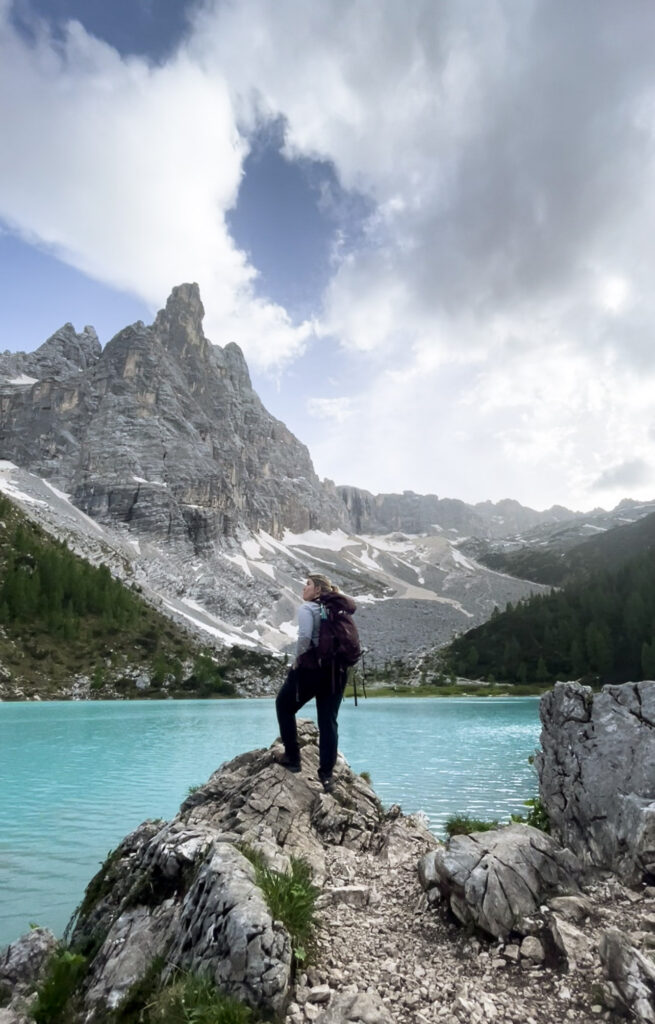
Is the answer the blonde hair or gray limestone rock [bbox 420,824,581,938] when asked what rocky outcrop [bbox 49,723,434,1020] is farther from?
the blonde hair

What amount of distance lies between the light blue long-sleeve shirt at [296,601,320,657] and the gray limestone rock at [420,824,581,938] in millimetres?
3723

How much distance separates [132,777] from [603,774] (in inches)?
1097

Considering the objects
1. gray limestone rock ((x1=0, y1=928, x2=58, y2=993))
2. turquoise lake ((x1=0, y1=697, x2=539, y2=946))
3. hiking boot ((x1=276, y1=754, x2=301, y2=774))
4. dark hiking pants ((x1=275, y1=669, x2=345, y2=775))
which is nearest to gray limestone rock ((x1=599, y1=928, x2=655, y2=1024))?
dark hiking pants ((x1=275, y1=669, x2=345, y2=775))

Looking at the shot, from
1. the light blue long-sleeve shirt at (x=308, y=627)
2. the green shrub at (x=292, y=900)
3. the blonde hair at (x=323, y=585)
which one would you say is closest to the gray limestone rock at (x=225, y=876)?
the green shrub at (x=292, y=900)

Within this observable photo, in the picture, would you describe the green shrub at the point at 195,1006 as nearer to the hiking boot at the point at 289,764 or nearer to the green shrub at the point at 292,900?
the green shrub at the point at 292,900

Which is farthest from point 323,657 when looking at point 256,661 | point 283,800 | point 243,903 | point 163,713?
point 256,661

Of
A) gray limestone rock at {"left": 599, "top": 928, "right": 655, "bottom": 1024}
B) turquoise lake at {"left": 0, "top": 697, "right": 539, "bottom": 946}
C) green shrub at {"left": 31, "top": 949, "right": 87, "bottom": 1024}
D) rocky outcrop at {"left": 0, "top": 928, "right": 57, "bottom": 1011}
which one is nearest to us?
gray limestone rock at {"left": 599, "top": 928, "right": 655, "bottom": 1024}

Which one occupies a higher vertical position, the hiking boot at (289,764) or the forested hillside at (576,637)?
the forested hillside at (576,637)

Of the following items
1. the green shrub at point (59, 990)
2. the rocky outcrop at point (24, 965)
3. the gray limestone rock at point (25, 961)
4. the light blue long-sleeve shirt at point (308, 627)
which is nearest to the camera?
the green shrub at point (59, 990)

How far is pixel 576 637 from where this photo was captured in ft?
465

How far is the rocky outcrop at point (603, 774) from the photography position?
799 centimetres

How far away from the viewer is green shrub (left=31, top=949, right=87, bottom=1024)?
22.1 feet

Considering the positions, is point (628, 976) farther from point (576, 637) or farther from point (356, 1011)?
point (576, 637)

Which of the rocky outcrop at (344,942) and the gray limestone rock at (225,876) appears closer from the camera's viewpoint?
the rocky outcrop at (344,942)
